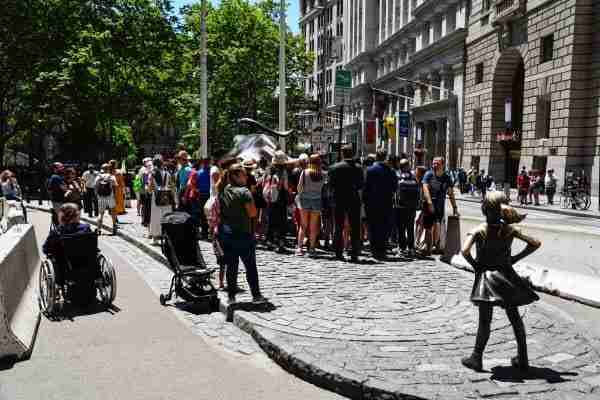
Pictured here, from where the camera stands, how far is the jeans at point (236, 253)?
6965 mm

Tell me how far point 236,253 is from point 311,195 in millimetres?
3973

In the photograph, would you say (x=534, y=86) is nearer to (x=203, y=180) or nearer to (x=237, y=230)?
(x=203, y=180)

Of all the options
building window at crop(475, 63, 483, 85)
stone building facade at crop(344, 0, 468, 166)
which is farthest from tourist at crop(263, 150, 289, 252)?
building window at crop(475, 63, 483, 85)

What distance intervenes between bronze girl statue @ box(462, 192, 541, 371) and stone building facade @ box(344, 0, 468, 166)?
1612 inches

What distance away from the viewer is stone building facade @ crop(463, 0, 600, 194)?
3036 centimetres

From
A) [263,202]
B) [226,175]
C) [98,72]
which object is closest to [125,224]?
[263,202]

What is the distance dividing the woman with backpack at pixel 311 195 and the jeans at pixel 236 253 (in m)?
3.76

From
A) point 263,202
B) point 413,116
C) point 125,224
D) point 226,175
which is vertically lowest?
point 125,224

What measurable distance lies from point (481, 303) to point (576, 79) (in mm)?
29892

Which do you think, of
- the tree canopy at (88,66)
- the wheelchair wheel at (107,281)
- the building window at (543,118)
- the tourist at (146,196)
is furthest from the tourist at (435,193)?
the building window at (543,118)

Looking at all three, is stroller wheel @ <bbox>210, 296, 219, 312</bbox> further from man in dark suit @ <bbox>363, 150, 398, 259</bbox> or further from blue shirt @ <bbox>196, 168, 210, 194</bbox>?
blue shirt @ <bbox>196, 168, 210, 194</bbox>

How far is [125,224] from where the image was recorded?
17.2m

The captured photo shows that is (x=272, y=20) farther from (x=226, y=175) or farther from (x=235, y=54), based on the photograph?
(x=226, y=175)

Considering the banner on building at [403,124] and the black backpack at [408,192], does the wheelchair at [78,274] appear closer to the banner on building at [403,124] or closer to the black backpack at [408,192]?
the black backpack at [408,192]
